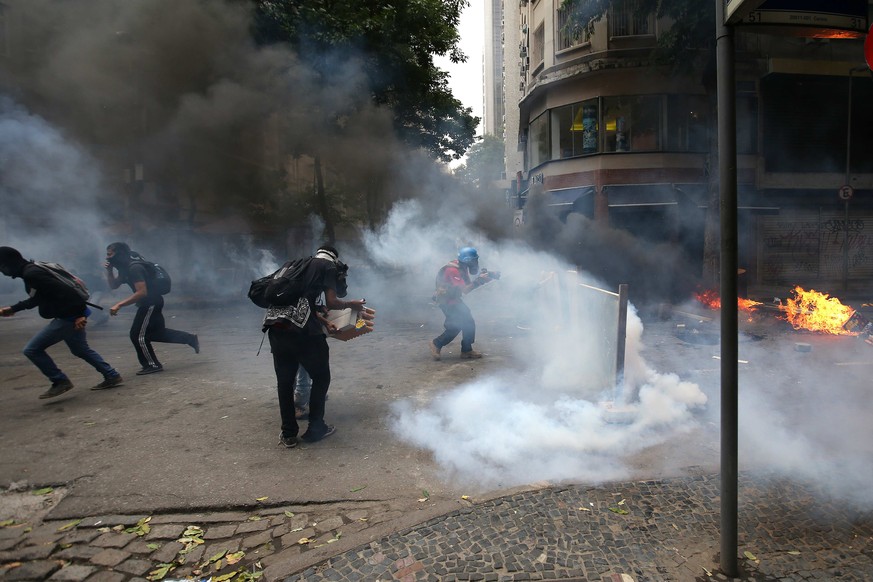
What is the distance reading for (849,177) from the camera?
1349cm

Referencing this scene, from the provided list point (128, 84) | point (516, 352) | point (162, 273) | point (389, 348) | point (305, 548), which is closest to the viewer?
point (305, 548)

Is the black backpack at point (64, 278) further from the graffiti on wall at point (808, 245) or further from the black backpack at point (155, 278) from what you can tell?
the graffiti on wall at point (808, 245)

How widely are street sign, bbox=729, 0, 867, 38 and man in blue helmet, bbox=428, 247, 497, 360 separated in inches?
170

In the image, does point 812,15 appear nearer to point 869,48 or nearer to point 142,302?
point 869,48

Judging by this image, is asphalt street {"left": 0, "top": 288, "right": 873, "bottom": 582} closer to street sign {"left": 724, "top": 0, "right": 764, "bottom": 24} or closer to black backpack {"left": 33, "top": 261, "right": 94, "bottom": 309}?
black backpack {"left": 33, "top": 261, "right": 94, "bottom": 309}

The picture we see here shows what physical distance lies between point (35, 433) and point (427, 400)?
9.75 feet

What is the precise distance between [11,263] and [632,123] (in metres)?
13.4

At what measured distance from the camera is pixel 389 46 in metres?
11.1

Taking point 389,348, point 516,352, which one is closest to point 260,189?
point 389,348

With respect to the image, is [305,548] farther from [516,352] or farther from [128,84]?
[128,84]

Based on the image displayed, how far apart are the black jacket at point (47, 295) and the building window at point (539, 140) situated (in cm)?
1309

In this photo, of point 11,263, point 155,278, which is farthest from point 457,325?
point 11,263

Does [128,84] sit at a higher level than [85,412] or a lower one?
higher

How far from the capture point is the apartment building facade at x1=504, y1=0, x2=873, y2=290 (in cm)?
1308
